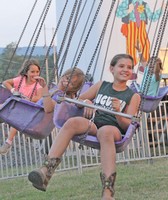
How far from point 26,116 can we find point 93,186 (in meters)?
1.98

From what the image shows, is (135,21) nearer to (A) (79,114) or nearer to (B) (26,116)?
(B) (26,116)

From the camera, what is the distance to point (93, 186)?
21.4 ft

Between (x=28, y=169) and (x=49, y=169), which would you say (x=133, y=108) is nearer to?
(x=49, y=169)

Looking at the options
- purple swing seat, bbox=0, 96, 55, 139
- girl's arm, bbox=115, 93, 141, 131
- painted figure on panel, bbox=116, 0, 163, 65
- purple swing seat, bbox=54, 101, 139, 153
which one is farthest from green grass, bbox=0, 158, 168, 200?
painted figure on panel, bbox=116, 0, 163, 65

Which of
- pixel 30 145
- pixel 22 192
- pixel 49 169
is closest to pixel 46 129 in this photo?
pixel 49 169

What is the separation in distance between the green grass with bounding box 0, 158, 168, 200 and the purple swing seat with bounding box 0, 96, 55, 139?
1247 mm

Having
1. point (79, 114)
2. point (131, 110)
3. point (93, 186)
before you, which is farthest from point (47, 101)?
point (93, 186)

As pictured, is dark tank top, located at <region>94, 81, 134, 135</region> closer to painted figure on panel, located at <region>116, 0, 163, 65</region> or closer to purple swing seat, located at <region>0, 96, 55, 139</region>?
purple swing seat, located at <region>0, 96, 55, 139</region>

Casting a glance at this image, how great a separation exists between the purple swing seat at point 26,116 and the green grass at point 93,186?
125 centimetres

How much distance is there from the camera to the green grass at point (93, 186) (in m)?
5.91

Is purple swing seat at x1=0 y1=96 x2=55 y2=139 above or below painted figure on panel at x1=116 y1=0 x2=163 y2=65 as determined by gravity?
below

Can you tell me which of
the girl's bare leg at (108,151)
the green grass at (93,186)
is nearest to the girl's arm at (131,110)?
the girl's bare leg at (108,151)

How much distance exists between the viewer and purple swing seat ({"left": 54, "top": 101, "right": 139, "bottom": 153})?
4070mm

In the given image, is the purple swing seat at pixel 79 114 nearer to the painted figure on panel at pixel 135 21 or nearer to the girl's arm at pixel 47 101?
the girl's arm at pixel 47 101
